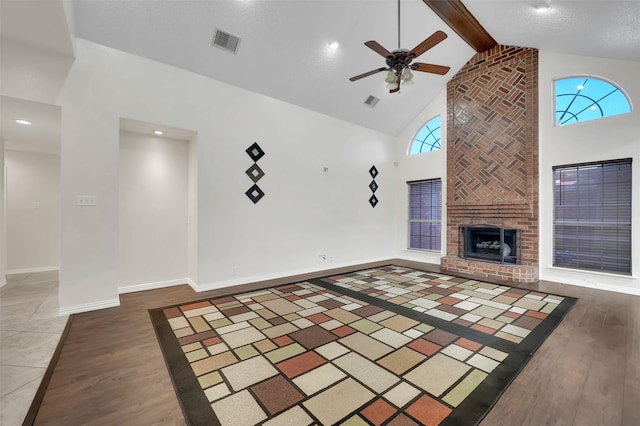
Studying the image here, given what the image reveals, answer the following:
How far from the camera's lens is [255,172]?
461 cm

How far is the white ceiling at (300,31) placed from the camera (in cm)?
303

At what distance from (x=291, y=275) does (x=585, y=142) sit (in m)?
5.21

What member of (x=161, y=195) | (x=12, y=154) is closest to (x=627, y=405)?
(x=161, y=195)

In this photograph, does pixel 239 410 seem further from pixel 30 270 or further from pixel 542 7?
pixel 30 270

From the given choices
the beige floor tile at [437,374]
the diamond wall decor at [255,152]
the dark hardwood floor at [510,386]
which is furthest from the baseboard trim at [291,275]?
the beige floor tile at [437,374]

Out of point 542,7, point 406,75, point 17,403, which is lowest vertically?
point 17,403

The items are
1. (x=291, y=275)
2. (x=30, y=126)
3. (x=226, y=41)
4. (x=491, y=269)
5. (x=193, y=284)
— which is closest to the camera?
(x=226, y=41)

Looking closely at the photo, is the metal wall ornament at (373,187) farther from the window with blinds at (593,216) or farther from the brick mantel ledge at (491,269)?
the window with blinds at (593,216)

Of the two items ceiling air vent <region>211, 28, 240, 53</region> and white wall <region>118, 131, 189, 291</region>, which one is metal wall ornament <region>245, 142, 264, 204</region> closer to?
white wall <region>118, 131, 189, 291</region>

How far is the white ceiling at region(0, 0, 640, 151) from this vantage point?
3029 mm

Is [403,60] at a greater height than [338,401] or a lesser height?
greater

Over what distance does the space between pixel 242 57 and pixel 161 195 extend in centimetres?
243

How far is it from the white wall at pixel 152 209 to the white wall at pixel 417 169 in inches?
190

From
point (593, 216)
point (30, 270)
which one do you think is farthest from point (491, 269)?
point (30, 270)
